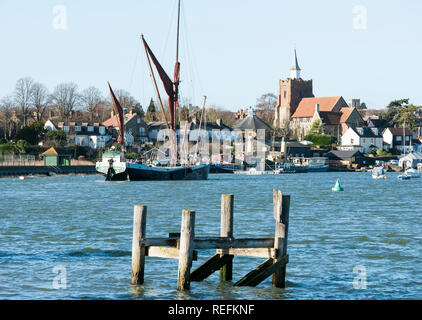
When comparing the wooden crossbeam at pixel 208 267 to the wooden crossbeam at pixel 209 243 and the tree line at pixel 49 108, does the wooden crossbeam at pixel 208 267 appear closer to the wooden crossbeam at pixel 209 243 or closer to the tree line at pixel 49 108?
the wooden crossbeam at pixel 209 243

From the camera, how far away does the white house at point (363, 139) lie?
172 m

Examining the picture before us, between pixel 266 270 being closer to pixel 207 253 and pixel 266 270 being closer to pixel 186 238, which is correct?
pixel 186 238

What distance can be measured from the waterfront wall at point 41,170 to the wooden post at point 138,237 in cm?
8726

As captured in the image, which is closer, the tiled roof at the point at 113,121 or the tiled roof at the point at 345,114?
the tiled roof at the point at 113,121

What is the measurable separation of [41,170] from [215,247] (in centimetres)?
9311

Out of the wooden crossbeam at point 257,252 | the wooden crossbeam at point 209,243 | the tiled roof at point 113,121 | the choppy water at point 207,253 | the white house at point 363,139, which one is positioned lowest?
the choppy water at point 207,253

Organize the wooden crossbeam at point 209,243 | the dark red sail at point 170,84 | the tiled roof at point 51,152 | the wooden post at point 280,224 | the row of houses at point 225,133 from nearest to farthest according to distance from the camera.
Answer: the wooden crossbeam at point 209,243
the wooden post at point 280,224
the dark red sail at point 170,84
the tiled roof at point 51,152
the row of houses at point 225,133

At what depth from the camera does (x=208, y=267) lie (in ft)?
61.1

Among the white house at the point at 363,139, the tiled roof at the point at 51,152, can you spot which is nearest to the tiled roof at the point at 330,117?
the white house at the point at 363,139

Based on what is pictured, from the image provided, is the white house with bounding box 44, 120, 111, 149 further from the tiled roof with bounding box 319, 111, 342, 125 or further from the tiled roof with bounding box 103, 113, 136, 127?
the tiled roof with bounding box 319, 111, 342, 125

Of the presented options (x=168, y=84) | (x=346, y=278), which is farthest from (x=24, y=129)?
(x=346, y=278)

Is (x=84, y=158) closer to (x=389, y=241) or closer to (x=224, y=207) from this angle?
(x=389, y=241)

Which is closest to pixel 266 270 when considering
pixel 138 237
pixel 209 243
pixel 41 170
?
pixel 209 243

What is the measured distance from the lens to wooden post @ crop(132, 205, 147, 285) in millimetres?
16641
